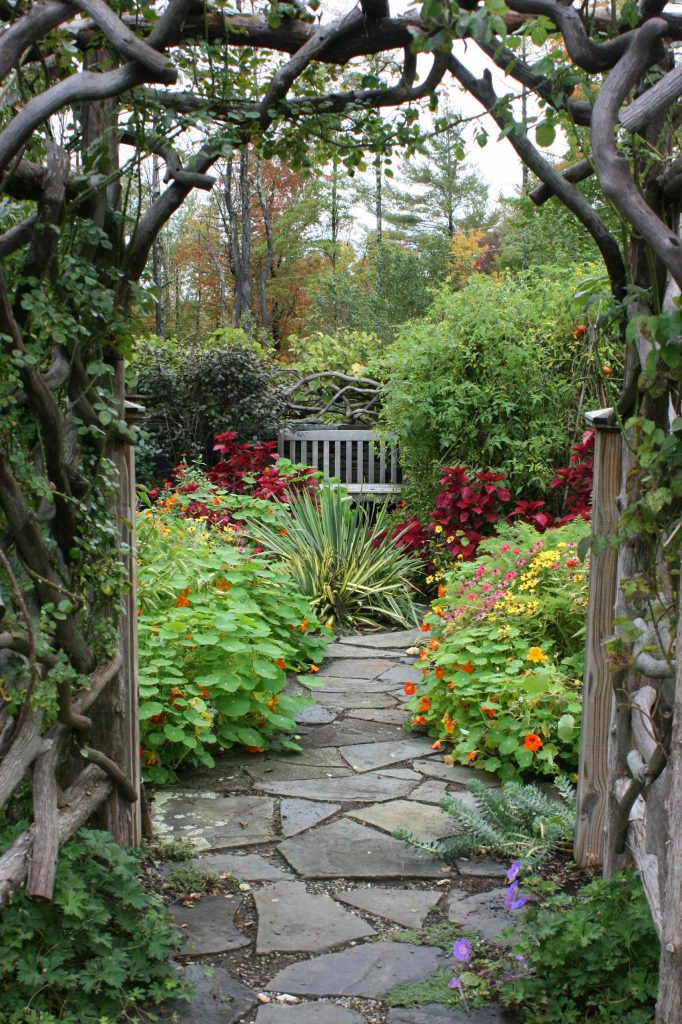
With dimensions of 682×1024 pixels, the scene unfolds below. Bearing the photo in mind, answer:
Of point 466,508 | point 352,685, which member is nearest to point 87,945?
point 352,685

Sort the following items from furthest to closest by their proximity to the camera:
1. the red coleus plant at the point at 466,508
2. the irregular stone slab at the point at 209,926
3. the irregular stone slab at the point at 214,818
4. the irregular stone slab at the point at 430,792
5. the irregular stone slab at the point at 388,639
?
the red coleus plant at the point at 466,508 → the irregular stone slab at the point at 388,639 → the irregular stone slab at the point at 430,792 → the irregular stone slab at the point at 214,818 → the irregular stone slab at the point at 209,926

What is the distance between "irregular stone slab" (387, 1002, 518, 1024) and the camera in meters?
2.21

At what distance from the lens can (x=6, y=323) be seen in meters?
1.96

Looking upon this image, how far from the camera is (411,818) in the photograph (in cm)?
340

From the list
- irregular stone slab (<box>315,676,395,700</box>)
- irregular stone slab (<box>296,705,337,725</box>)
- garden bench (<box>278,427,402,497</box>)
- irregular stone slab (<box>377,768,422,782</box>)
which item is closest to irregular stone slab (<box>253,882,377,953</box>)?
irregular stone slab (<box>377,768,422,782</box>)

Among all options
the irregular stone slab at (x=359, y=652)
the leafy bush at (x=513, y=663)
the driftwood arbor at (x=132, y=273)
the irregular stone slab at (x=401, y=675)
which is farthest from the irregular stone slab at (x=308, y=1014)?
the irregular stone slab at (x=359, y=652)

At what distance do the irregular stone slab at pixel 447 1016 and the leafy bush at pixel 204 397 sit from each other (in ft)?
21.1

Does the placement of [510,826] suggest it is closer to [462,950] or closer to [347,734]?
[462,950]

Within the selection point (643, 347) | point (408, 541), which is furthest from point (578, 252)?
point (643, 347)

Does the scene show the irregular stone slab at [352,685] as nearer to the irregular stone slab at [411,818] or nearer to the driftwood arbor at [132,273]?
the irregular stone slab at [411,818]

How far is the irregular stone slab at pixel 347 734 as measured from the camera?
4.21 meters

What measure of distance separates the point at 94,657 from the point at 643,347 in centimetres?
163

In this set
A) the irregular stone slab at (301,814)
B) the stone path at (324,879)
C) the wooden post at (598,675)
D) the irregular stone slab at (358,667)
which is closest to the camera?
the stone path at (324,879)

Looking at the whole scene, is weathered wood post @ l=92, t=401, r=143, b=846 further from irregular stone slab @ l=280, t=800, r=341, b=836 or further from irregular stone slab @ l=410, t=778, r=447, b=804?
irregular stone slab @ l=410, t=778, r=447, b=804
